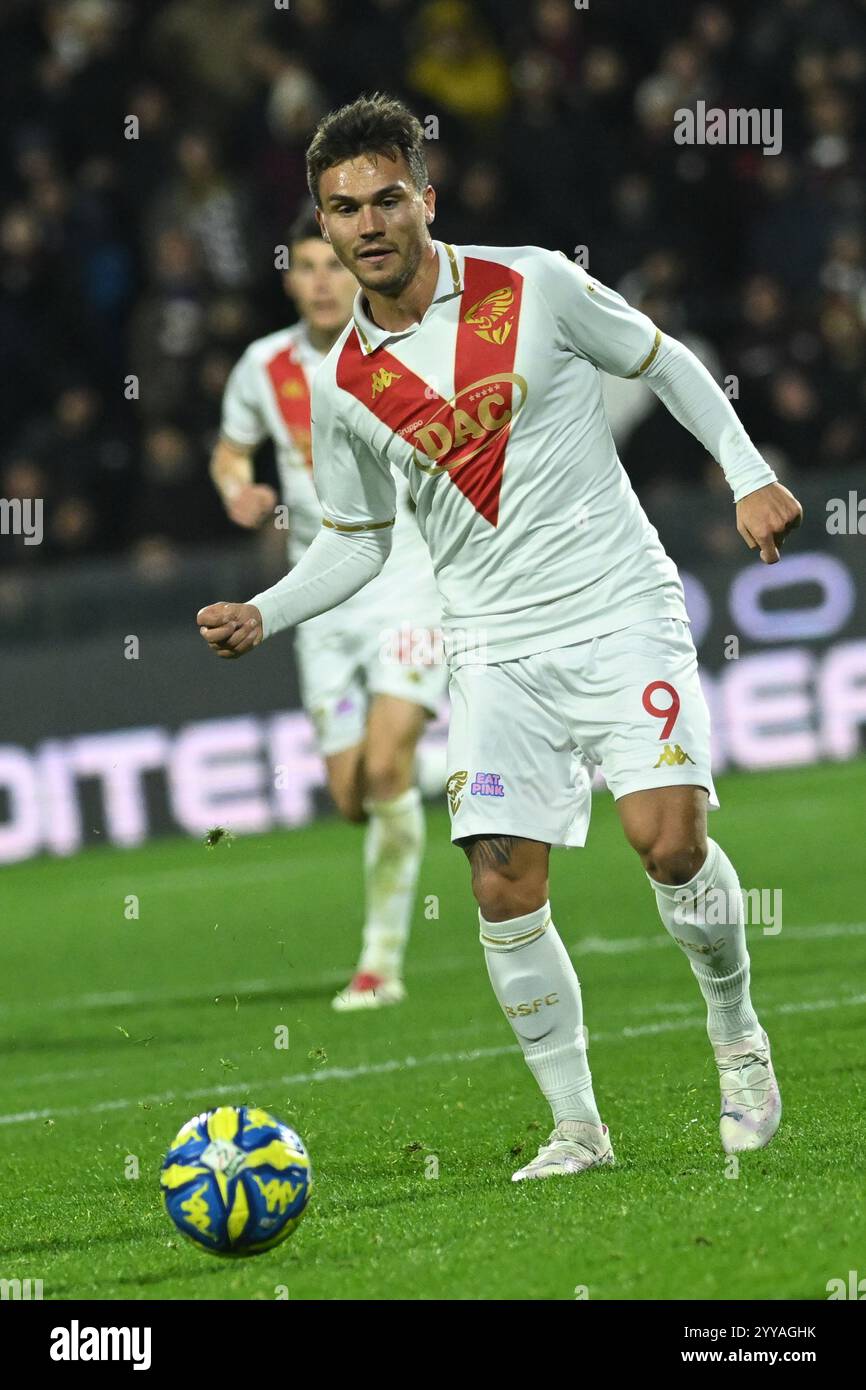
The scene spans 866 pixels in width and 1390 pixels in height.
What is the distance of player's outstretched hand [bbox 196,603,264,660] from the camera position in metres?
5.34

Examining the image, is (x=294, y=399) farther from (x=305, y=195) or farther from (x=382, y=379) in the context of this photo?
(x=305, y=195)

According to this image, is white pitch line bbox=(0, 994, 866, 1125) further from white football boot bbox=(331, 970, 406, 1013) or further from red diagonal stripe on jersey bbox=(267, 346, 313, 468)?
red diagonal stripe on jersey bbox=(267, 346, 313, 468)

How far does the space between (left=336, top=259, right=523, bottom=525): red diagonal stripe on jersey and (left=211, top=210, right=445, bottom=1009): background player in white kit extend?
3276 mm

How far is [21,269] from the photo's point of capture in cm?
1563

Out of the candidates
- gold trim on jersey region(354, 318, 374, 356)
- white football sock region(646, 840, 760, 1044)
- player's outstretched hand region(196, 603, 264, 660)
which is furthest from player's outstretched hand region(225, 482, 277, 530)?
white football sock region(646, 840, 760, 1044)

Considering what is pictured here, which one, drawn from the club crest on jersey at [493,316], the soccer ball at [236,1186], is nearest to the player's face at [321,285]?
the club crest on jersey at [493,316]

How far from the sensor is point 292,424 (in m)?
9.48

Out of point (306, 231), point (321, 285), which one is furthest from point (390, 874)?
point (306, 231)

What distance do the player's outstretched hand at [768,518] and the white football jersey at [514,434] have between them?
1.25 ft

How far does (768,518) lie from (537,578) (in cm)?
58
